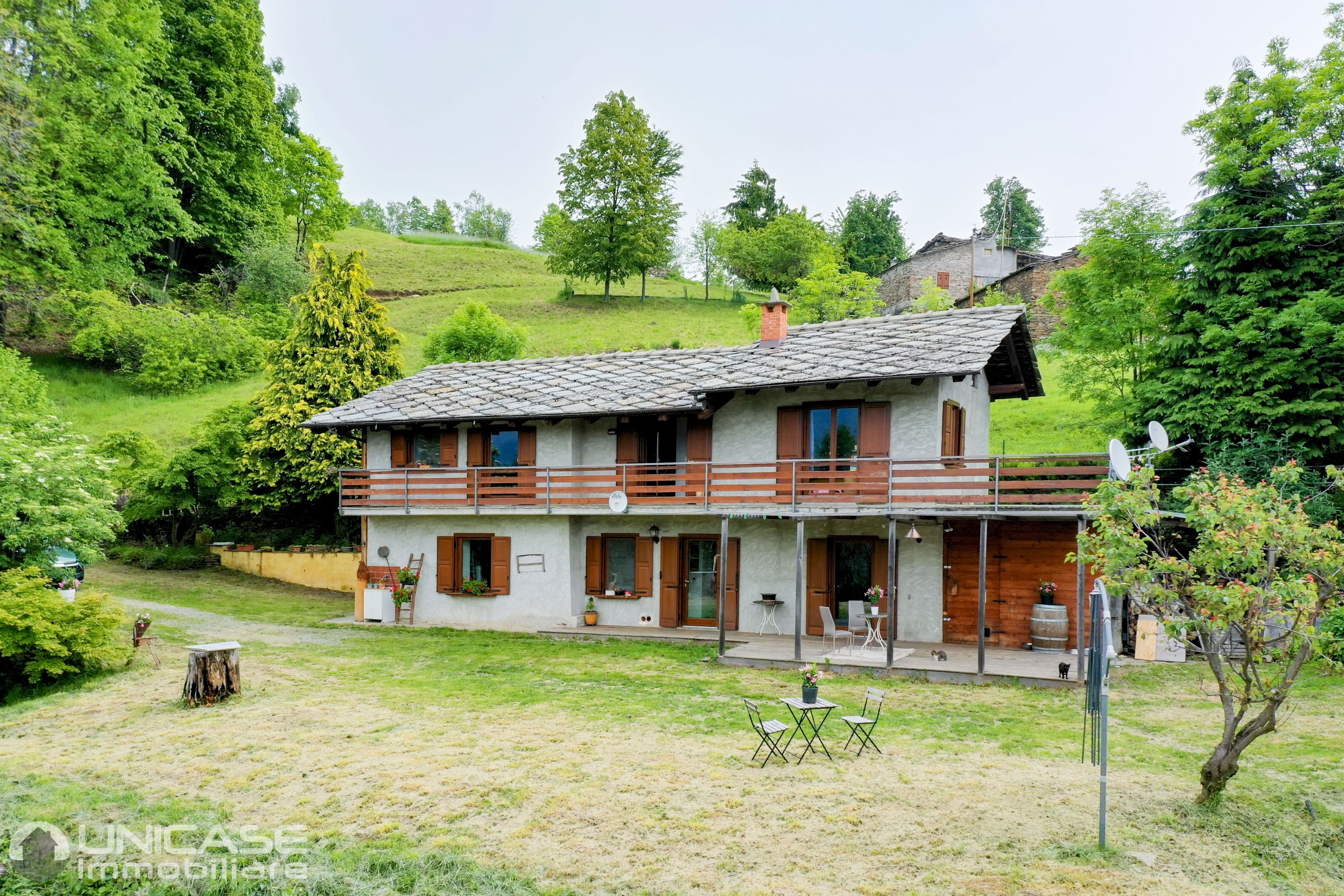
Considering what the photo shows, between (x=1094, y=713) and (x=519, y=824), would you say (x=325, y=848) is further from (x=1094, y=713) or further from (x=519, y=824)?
(x=1094, y=713)

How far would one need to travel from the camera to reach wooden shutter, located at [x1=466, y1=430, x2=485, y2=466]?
19.1 m

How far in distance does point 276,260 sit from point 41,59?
1516cm

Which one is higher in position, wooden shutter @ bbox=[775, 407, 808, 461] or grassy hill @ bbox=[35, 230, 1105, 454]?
grassy hill @ bbox=[35, 230, 1105, 454]

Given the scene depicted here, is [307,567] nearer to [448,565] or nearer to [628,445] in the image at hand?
[448,565]

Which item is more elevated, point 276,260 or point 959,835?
point 276,260

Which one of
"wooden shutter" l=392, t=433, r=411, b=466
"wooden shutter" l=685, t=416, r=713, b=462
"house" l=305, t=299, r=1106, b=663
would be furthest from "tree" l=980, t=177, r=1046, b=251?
"wooden shutter" l=392, t=433, r=411, b=466

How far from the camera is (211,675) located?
1101cm

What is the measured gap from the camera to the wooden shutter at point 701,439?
57.1ft

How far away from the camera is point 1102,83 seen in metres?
18.2

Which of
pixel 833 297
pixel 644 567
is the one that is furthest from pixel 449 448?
pixel 833 297

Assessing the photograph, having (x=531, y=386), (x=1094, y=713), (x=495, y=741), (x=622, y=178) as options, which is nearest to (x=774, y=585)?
(x=531, y=386)

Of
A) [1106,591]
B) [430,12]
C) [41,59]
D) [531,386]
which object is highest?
[430,12]

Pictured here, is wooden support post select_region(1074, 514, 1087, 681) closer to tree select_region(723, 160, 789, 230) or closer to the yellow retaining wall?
the yellow retaining wall

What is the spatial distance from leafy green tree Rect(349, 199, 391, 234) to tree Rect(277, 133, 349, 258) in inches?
1475
